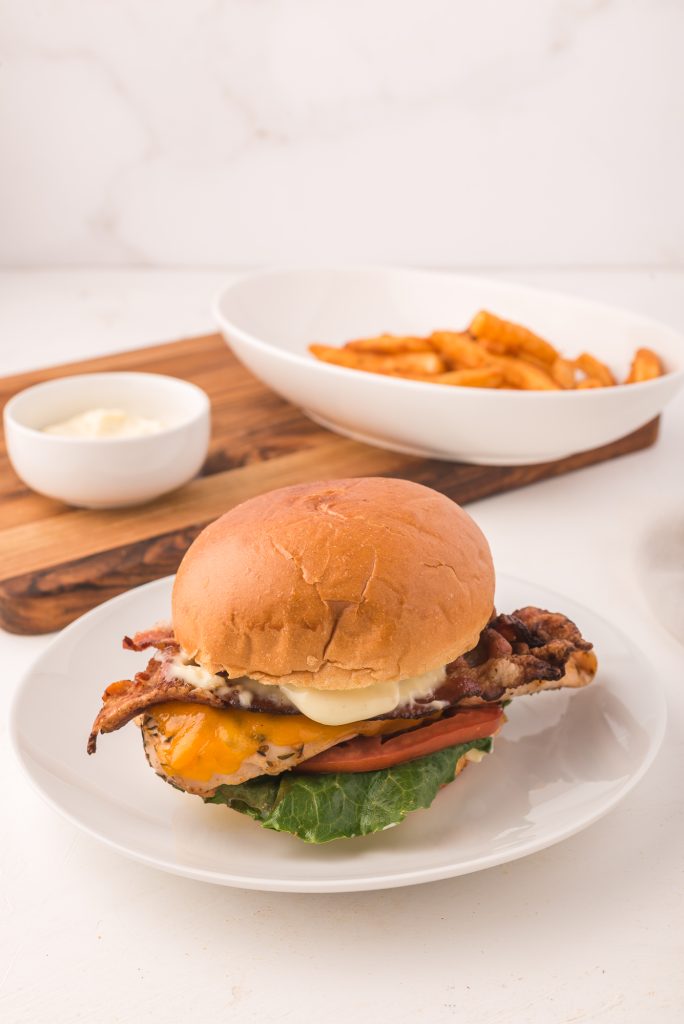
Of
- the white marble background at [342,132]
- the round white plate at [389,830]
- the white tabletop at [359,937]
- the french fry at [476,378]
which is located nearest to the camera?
the white tabletop at [359,937]

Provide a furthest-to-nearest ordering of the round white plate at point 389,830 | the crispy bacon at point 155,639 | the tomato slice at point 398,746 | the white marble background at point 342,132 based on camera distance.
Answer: the white marble background at point 342,132, the crispy bacon at point 155,639, the tomato slice at point 398,746, the round white plate at point 389,830

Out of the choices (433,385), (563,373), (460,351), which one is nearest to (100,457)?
(433,385)

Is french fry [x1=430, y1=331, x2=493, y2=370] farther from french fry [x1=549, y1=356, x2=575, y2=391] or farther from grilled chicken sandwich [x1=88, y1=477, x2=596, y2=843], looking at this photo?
grilled chicken sandwich [x1=88, y1=477, x2=596, y2=843]

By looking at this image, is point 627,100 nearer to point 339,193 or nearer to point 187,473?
point 339,193

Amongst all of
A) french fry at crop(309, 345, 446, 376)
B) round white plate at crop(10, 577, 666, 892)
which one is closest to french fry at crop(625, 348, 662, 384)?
french fry at crop(309, 345, 446, 376)

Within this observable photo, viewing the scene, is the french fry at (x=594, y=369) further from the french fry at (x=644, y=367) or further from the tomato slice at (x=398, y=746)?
the tomato slice at (x=398, y=746)

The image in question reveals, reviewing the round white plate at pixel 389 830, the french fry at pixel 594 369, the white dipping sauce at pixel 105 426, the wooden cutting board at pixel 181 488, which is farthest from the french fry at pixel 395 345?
the round white plate at pixel 389 830
